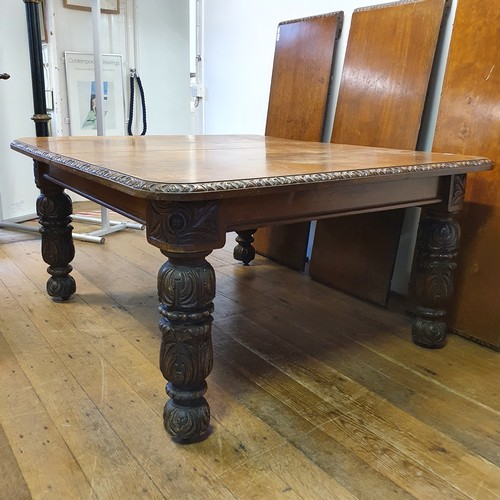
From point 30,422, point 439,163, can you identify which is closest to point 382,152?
point 439,163

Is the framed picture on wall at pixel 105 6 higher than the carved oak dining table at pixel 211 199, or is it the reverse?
the framed picture on wall at pixel 105 6

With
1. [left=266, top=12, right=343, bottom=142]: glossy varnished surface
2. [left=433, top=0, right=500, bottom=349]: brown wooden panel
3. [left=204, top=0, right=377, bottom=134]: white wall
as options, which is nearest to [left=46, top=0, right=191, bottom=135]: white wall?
[left=204, top=0, right=377, bottom=134]: white wall

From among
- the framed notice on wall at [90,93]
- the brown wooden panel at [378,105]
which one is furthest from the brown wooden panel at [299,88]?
the framed notice on wall at [90,93]

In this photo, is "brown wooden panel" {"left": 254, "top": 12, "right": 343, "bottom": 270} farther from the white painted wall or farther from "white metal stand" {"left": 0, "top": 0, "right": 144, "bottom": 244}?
the white painted wall

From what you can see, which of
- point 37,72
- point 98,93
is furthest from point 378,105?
point 37,72

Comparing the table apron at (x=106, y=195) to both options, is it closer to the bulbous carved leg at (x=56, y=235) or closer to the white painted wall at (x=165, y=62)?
the bulbous carved leg at (x=56, y=235)

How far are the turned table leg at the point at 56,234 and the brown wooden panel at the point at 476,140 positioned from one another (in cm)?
153

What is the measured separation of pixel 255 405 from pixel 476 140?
122 centimetres

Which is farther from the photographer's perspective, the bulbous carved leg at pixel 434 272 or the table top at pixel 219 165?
the bulbous carved leg at pixel 434 272

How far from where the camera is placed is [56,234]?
81.1 inches

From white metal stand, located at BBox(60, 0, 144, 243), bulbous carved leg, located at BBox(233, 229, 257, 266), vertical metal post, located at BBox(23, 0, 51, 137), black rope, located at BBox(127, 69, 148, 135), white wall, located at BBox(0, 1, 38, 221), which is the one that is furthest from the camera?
black rope, located at BBox(127, 69, 148, 135)

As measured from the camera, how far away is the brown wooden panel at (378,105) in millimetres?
1969

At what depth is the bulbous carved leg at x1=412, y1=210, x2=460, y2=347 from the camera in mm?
1667

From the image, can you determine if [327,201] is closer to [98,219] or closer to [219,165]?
[219,165]
